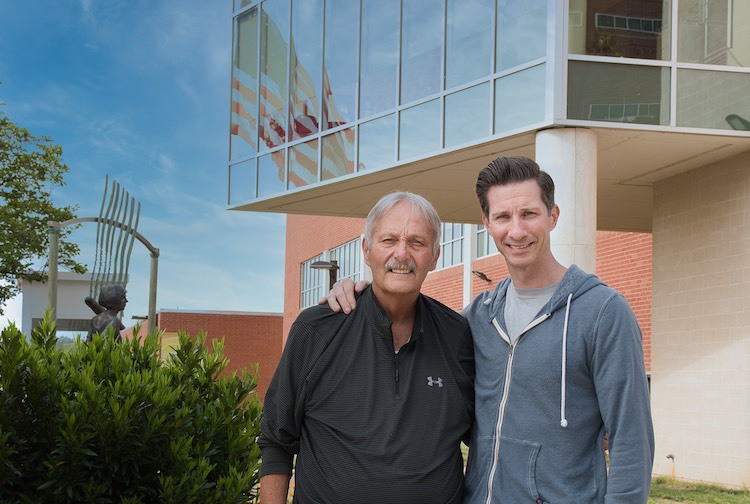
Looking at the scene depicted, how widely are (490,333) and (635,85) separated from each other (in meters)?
10.7

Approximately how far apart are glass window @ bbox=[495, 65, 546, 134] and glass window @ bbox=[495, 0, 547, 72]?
232 mm

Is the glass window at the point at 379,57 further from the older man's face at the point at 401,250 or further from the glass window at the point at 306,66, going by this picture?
the older man's face at the point at 401,250

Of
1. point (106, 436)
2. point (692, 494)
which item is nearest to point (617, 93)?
point (692, 494)

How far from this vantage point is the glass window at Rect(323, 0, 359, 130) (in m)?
16.9

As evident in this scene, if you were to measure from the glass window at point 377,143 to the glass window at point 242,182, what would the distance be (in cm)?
328

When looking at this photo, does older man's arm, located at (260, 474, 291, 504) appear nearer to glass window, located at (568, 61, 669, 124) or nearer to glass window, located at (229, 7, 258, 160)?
glass window, located at (568, 61, 669, 124)

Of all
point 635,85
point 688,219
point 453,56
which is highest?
point 453,56

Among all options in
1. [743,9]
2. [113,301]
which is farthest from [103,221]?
[743,9]

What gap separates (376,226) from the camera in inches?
125

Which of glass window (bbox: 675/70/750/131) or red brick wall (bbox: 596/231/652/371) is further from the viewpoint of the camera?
red brick wall (bbox: 596/231/652/371)

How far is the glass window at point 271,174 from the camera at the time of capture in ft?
58.9

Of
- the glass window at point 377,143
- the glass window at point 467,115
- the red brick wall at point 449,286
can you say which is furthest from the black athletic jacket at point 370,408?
the red brick wall at point 449,286

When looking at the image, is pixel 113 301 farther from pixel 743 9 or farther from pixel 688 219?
pixel 743 9

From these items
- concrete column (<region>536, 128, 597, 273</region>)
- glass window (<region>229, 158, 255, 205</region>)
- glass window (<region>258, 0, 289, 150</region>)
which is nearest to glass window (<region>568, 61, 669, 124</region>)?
concrete column (<region>536, 128, 597, 273</region>)
